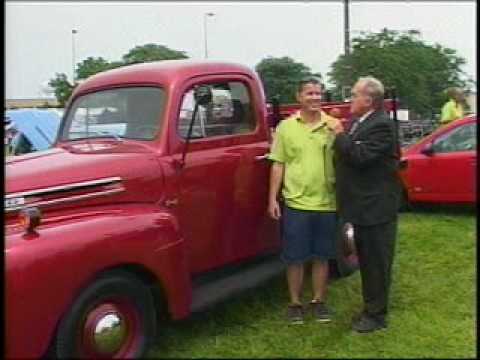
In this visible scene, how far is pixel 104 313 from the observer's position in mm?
3977

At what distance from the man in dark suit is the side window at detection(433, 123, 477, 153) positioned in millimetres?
4674

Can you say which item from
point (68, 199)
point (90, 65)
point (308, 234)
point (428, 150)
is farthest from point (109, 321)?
point (90, 65)

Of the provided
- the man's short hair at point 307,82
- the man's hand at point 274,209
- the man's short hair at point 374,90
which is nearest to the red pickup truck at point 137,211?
the man's hand at point 274,209

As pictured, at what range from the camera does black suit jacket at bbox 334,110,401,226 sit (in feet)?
14.8

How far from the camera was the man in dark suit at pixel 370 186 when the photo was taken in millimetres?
4547

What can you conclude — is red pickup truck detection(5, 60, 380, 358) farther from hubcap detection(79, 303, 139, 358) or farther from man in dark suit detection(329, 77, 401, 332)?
man in dark suit detection(329, 77, 401, 332)

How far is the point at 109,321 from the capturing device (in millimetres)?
3977

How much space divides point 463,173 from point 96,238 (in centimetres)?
620

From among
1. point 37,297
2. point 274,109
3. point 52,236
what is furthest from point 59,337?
point 274,109

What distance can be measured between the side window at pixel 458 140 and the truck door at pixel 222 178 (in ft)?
14.5

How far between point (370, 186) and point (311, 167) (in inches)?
17.4

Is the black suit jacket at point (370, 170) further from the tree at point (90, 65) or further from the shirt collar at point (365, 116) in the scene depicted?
the tree at point (90, 65)

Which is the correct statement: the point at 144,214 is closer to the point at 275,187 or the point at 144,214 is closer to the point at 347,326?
the point at 275,187

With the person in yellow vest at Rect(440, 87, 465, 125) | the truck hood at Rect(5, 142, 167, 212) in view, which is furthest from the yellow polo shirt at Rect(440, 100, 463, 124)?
the truck hood at Rect(5, 142, 167, 212)
